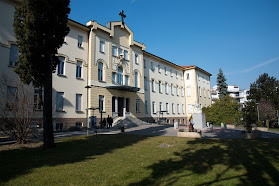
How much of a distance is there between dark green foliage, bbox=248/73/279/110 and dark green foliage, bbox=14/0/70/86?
4642 centimetres

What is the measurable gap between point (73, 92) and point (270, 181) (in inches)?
867

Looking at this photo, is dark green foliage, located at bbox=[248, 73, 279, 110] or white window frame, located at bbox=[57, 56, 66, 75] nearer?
white window frame, located at bbox=[57, 56, 66, 75]

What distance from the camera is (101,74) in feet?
89.7

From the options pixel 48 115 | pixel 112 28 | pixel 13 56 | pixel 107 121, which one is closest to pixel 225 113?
pixel 107 121

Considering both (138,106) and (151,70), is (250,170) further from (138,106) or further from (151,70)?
(151,70)

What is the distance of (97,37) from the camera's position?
2692 cm

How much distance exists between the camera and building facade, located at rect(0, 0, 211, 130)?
2122 cm

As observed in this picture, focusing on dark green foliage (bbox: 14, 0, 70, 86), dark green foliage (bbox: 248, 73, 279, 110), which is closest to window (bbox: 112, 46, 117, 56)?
dark green foliage (bbox: 14, 0, 70, 86)

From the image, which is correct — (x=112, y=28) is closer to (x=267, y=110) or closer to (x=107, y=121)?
(x=107, y=121)

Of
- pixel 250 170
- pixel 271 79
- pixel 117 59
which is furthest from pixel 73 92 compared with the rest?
pixel 271 79

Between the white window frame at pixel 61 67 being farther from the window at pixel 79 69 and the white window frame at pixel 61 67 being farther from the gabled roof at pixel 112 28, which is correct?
the gabled roof at pixel 112 28

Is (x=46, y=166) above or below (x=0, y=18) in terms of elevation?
below

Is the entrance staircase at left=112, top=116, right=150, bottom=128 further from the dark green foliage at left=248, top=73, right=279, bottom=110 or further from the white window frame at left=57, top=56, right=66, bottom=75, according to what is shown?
the dark green foliage at left=248, top=73, right=279, bottom=110

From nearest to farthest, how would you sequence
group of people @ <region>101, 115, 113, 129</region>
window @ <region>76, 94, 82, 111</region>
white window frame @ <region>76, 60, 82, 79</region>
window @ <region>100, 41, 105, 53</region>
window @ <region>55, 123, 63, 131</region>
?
window @ <region>55, 123, 63, 131</region> → group of people @ <region>101, 115, 113, 129</region> → window @ <region>76, 94, 82, 111</region> → white window frame @ <region>76, 60, 82, 79</region> → window @ <region>100, 41, 105, 53</region>
